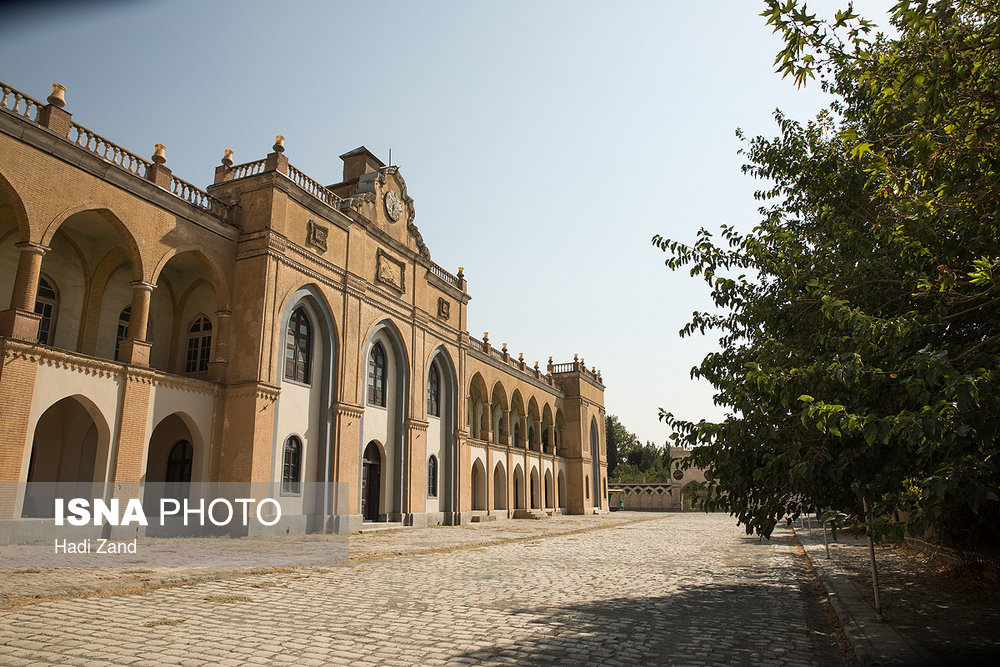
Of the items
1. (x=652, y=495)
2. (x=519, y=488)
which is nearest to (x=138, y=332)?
(x=519, y=488)

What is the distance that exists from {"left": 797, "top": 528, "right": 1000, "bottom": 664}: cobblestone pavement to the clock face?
1939 cm

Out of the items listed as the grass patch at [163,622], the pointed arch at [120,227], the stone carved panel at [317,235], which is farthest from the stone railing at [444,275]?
the grass patch at [163,622]

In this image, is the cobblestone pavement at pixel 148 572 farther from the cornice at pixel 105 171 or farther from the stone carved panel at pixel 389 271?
the stone carved panel at pixel 389 271

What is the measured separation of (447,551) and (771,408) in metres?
10.9

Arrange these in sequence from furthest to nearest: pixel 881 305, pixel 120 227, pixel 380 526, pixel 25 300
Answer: pixel 380 526 → pixel 120 227 → pixel 25 300 → pixel 881 305

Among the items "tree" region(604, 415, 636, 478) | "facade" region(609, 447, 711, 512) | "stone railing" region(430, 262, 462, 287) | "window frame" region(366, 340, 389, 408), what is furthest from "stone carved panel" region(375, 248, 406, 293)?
"tree" region(604, 415, 636, 478)

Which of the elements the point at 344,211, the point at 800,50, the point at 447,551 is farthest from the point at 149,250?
the point at 800,50

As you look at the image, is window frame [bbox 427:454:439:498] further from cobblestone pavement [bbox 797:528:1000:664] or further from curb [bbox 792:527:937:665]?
curb [bbox 792:527:937:665]

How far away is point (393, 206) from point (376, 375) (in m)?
6.91

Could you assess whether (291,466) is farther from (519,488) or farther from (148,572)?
(519,488)

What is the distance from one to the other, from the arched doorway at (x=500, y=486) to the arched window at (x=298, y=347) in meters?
17.9

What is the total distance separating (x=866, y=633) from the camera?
6242mm

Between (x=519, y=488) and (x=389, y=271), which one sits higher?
(x=389, y=271)

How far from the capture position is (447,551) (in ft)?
50.2
